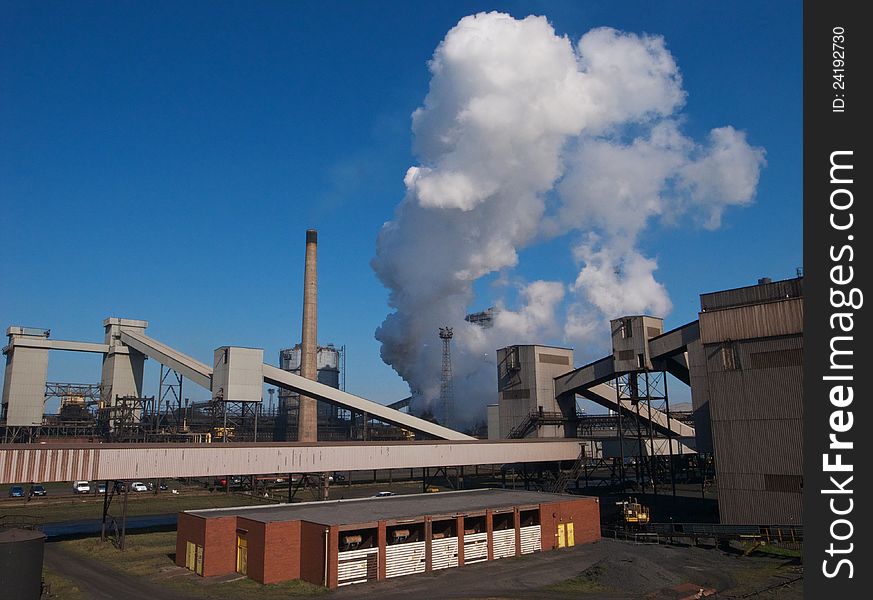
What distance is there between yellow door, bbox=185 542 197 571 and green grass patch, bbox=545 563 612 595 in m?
16.5

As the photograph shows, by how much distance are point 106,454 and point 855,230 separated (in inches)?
1325

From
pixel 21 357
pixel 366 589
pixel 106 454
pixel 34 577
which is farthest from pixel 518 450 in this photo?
pixel 21 357

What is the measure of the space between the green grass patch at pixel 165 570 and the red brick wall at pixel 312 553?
1.31 feet

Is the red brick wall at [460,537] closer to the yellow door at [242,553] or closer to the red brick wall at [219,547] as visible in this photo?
the yellow door at [242,553]

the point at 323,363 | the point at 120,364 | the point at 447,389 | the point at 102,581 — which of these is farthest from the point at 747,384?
the point at 323,363

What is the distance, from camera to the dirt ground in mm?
Answer: 25750

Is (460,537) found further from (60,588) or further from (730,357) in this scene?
(730,357)

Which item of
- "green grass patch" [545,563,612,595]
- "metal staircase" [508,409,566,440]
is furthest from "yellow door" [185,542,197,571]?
"metal staircase" [508,409,566,440]

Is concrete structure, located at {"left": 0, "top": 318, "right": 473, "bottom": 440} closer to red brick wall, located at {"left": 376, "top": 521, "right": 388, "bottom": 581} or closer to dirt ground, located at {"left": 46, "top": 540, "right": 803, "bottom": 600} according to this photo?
dirt ground, located at {"left": 46, "top": 540, "right": 803, "bottom": 600}

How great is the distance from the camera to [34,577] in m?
24.2

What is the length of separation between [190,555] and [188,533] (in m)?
1.05

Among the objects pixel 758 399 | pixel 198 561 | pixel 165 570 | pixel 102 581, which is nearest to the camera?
pixel 102 581

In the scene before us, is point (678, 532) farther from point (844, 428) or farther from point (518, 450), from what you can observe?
point (844, 428)

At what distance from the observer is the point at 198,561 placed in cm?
2961
